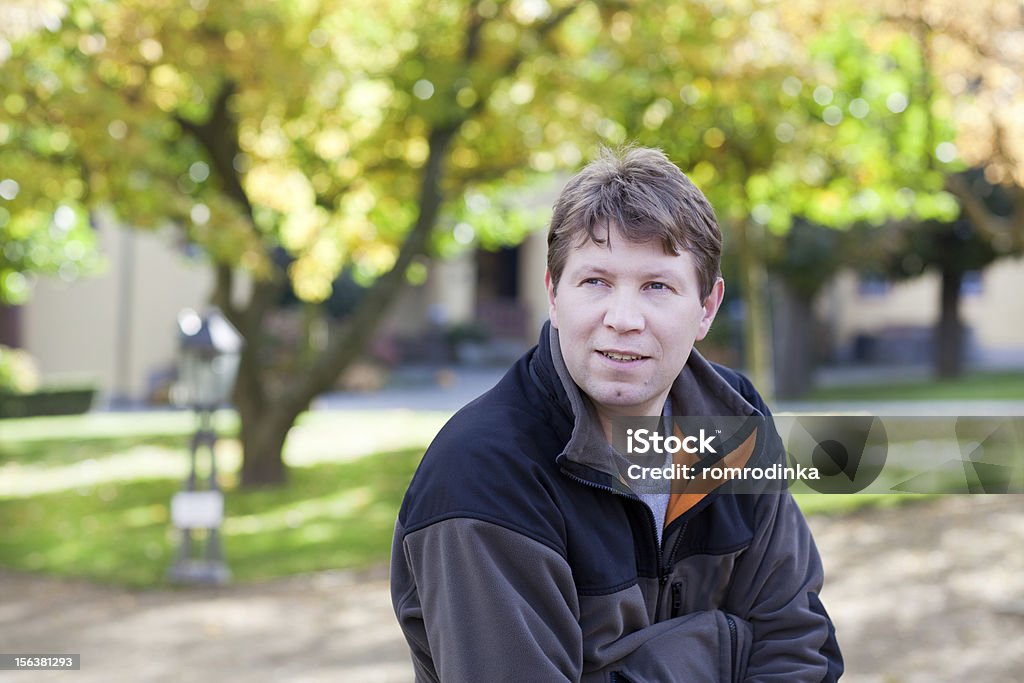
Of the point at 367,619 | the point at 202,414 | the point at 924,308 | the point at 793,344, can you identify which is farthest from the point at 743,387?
the point at 924,308

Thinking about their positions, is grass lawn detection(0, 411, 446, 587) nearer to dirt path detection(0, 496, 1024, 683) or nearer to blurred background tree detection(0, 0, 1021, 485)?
dirt path detection(0, 496, 1024, 683)

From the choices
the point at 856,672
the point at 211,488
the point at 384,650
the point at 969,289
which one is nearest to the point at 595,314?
the point at 856,672

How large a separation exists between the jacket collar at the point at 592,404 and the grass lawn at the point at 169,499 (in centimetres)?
718

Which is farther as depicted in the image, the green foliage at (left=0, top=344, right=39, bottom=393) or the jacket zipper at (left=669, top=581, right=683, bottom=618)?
the green foliage at (left=0, top=344, right=39, bottom=393)

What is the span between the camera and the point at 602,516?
200cm

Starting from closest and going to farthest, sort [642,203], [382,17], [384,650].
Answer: [642,203], [384,650], [382,17]

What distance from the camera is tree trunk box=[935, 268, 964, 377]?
78.9ft

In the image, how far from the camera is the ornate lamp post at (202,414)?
8.59 m

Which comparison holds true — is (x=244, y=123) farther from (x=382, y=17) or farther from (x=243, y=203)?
(x=382, y=17)

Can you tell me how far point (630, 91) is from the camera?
1073cm

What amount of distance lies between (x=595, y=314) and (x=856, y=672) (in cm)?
464

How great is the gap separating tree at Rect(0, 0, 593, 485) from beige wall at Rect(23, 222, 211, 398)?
790 cm

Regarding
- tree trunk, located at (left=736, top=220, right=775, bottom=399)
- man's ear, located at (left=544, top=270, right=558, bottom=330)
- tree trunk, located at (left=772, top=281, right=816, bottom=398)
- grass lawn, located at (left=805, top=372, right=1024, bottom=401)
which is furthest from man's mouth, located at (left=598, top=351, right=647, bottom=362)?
tree trunk, located at (left=772, top=281, right=816, bottom=398)

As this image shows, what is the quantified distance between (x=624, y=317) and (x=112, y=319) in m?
21.6
